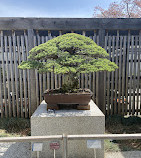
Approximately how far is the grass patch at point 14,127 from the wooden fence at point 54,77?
11.7 inches

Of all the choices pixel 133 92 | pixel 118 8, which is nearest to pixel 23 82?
pixel 133 92

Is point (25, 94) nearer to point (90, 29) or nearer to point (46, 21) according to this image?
point (46, 21)


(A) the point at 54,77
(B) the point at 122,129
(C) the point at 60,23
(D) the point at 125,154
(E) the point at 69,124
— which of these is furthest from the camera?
(A) the point at 54,77

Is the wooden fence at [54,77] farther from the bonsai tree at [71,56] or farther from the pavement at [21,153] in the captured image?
the bonsai tree at [71,56]

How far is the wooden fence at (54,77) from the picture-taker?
2971 millimetres

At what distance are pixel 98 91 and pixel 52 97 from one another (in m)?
1.53

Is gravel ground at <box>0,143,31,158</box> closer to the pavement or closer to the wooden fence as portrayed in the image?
the pavement

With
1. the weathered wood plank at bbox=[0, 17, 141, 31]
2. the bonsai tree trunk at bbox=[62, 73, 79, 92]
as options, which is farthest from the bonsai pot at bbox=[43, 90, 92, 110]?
the weathered wood plank at bbox=[0, 17, 141, 31]


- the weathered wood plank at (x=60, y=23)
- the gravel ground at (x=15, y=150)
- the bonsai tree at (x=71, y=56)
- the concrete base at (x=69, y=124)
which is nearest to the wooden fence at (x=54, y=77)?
the weathered wood plank at (x=60, y=23)

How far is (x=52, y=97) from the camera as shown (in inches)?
71.4

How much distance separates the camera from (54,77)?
3.09 m

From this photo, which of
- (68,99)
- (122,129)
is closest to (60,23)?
(68,99)

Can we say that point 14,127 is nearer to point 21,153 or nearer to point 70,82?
point 21,153

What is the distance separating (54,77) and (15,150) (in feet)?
5.16
